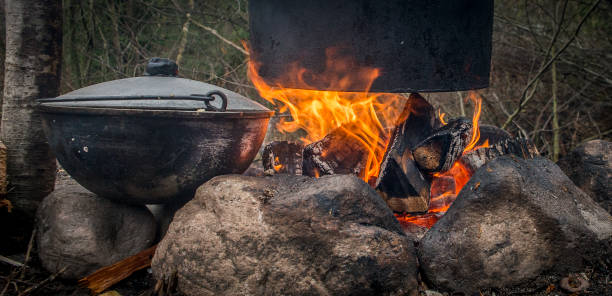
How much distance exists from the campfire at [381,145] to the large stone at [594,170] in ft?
0.87

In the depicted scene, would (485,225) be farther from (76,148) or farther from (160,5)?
(160,5)

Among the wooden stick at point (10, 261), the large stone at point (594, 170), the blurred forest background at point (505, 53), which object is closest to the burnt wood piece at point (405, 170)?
the large stone at point (594, 170)

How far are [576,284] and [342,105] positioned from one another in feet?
5.21

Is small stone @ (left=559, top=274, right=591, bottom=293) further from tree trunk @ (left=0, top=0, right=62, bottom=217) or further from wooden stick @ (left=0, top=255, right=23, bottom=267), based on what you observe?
tree trunk @ (left=0, top=0, right=62, bottom=217)

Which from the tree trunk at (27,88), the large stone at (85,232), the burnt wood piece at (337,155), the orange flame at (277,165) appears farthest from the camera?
the orange flame at (277,165)

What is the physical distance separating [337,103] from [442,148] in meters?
0.77

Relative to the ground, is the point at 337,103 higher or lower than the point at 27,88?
lower

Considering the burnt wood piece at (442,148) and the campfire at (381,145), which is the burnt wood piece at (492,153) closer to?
the campfire at (381,145)

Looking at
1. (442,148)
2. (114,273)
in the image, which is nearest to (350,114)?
(442,148)

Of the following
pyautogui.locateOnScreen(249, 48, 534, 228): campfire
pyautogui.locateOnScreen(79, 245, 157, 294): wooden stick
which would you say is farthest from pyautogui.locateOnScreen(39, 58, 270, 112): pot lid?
pyautogui.locateOnScreen(79, 245, 157, 294): wooden stick

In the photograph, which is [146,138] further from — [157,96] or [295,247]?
[295,247]

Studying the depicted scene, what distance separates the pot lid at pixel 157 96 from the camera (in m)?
1.91

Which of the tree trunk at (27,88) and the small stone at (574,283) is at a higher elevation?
the tree trunk at (27,88)

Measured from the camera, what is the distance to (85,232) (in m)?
1.95
